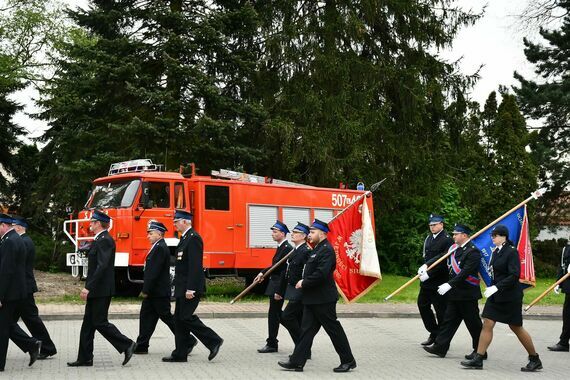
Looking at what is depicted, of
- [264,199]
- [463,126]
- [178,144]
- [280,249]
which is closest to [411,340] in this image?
[280,249]

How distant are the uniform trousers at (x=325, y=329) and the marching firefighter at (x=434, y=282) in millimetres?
2687

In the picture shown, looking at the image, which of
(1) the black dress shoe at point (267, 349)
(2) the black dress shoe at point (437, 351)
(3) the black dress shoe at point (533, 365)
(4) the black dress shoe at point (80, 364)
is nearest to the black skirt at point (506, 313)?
(3) the black dress shoe at point (533, 365)

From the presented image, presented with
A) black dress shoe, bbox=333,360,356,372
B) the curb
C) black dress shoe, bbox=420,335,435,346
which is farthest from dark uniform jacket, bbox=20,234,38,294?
black dress shoe, bbox=420,335,435,346

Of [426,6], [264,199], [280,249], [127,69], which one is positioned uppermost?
[426,6]

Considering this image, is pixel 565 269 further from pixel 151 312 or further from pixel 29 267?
pixel 29 267

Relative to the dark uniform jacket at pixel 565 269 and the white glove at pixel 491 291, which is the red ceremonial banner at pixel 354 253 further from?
the white glove at pixel 491 291

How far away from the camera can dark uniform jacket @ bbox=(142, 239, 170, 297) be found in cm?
1141

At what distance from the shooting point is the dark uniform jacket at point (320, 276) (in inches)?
413

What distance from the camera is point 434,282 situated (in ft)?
42.7

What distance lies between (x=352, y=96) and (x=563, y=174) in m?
19.2

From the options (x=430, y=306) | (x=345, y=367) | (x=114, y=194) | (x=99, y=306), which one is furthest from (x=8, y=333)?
(x=114, y=194)

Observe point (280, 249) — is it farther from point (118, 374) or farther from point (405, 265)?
point (405, 265)

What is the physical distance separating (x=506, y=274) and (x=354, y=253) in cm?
333

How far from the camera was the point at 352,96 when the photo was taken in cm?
2839
